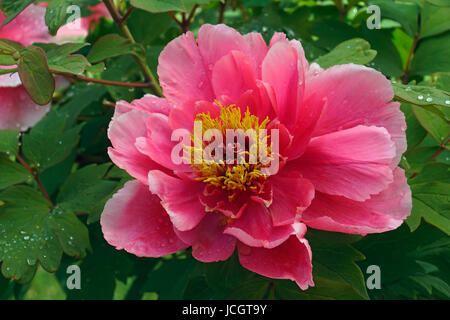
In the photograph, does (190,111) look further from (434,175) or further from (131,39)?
(434,175)

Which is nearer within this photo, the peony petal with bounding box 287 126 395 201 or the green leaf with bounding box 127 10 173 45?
the peony petal with bounding box 287 126 395 201

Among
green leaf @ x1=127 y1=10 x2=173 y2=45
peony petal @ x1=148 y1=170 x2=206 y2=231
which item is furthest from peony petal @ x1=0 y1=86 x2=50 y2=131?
peony petal @ x1=148 y1=170 x2=206 y2=231

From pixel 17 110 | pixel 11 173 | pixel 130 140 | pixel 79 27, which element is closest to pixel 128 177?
pixel 130 140

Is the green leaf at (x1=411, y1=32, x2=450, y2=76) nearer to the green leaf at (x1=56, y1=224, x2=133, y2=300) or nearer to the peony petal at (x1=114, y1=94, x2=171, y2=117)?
the peony petal at (x1=114, y1=94, x2=171, y2=117)

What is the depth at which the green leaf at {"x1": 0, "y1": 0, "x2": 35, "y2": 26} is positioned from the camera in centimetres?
73

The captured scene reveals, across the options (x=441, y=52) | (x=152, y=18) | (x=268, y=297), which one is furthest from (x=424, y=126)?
(x=152, y=18)

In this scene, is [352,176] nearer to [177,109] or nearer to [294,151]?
[294,151]

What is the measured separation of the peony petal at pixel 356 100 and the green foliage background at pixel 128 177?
0.17ft

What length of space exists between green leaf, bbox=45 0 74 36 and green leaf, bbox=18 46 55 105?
50mm

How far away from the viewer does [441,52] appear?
95cm

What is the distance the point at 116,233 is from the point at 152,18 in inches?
22.6

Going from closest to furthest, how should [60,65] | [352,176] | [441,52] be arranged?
[352,176]
[60,65]
[441,52]

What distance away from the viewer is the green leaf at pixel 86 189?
31.7 inches

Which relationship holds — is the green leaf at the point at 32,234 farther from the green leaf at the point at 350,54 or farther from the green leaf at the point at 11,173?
the green leaf at the point at 350,54
